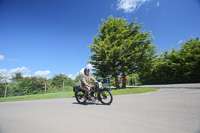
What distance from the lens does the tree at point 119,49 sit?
540 inches

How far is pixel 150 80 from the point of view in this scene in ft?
85.1

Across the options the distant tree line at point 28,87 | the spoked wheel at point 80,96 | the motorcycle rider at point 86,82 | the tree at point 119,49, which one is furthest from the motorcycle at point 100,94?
the distant tree line at point 28,87

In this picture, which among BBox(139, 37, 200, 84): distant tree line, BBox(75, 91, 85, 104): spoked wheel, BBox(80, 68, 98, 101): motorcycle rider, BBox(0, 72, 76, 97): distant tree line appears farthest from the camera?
BBox(139, 37, 200, 84): distant tree line

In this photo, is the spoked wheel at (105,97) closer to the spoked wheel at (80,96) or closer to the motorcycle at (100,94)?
the motorcycle at (100,94)

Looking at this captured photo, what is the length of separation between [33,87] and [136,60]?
16348 millimetres

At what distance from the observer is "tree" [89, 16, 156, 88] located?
1372 cm

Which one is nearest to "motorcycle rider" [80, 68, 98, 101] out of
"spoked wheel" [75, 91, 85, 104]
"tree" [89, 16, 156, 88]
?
"spoked wheel" [75, 91, 85, 104]

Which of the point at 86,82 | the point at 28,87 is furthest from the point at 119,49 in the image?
the point at 28,87

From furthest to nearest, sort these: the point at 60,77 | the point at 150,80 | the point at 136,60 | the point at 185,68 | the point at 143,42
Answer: the point at 150,80
the point at 60,77
the point at 185,68
the point at 143,42
the point at 136,60

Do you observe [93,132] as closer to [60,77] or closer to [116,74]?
[116,74]

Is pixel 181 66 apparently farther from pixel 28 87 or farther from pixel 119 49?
pixel 28 87

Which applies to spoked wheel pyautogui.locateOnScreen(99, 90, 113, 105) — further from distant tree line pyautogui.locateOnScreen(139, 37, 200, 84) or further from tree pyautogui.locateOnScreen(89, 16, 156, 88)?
distant tree line pyautogui.locateOnScreen(139, 37, 200, 84)

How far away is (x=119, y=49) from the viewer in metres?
13.4

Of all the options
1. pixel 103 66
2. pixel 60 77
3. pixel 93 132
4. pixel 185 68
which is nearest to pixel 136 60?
pixel 103 66
